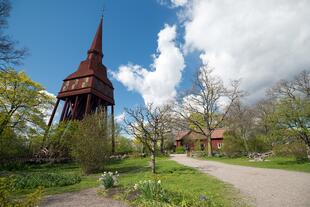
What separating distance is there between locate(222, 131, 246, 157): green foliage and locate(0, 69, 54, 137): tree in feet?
78.7

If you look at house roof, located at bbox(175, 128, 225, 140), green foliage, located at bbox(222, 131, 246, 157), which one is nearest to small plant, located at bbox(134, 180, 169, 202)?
green foliage, located at bbox(222, 131, 246, 157)

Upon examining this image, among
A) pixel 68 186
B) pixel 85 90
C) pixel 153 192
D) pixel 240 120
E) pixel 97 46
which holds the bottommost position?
pixel 68 186

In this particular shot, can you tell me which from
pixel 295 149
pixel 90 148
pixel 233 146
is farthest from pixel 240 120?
pixel 90 148

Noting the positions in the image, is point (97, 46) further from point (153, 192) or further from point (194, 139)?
point (153, 192)

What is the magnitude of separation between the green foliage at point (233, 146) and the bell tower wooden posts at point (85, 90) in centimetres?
1927

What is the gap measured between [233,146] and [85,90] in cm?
2447

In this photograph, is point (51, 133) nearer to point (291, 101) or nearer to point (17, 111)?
point (17, 111)

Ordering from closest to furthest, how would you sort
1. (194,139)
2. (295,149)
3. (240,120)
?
(295,149) < (240,120) < (194,139)

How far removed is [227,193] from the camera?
6762 millimetres

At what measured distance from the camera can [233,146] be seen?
84.6 feet

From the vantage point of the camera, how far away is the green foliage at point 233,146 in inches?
1019

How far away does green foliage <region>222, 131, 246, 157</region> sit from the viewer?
25.9 m

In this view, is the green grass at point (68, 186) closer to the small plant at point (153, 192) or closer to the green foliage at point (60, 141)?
the small plant at point (153, 192)

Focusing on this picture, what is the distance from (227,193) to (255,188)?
5.11 ft
